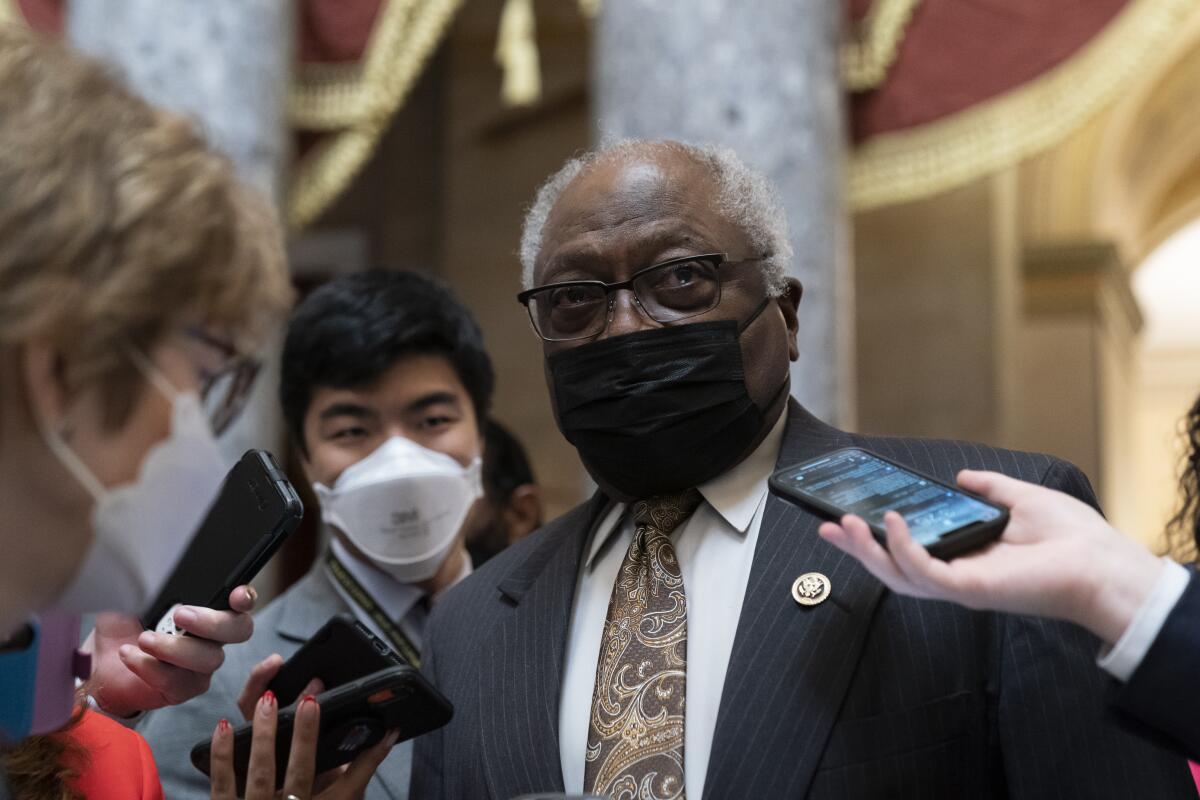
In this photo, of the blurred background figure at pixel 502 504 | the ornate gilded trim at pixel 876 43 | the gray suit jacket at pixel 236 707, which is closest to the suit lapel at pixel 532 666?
the gray suit jacket at pixel 236 707

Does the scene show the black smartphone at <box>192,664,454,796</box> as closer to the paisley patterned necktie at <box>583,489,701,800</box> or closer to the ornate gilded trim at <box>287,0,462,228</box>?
the paisley patterned necktie at <box>583,489,701,800</box>

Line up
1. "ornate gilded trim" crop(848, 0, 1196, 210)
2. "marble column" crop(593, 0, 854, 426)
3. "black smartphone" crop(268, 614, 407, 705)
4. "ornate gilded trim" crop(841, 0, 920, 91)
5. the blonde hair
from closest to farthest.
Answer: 1. the blonde hair
2. "black smartphone" crop(268, 614, 407, 705)
3. "marble column" crop(593, 0, 854, 426)
4. "ornate gilded trim" crop(848, 0, 1196, 210)
5. "ornate gilded trim" crop(841, 0, 920, 91)

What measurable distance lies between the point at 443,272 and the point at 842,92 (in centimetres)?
453

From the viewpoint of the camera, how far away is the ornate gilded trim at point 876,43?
19.2 ft

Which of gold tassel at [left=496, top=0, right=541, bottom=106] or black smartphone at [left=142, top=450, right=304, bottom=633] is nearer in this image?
black smartphone at [left=142, top=450, right=304, bottom=633]

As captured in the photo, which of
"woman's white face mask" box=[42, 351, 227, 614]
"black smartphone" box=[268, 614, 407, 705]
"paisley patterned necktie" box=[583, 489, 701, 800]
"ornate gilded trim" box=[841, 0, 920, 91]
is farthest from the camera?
"ornate gilded trim" box=[841, 0, 920, 91]

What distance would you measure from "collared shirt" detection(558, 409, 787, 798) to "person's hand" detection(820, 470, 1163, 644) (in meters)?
0.50

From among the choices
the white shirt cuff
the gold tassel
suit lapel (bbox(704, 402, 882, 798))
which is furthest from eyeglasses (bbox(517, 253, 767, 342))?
the gold tassel

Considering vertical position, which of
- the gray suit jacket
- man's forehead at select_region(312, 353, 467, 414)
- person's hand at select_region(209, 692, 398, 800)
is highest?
man's forehead at select_region(312, 353, 467, 414)

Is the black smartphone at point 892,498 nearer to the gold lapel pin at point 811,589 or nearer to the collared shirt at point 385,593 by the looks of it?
the gold lapel pin at point 811,589

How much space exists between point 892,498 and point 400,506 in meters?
1.42

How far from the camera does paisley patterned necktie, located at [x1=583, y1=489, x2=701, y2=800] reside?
2020mm

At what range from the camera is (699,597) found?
7.12 feet

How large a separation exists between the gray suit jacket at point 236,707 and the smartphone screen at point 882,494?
1.23m
